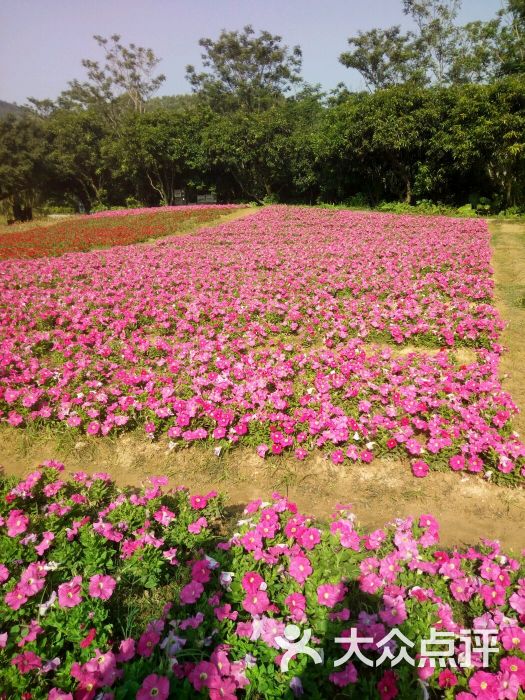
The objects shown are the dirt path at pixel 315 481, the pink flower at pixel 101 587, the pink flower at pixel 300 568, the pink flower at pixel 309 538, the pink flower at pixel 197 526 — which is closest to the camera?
the pink flower at pixel 101 587

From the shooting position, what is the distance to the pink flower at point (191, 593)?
2578mm

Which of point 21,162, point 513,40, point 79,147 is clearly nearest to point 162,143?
point 79,147

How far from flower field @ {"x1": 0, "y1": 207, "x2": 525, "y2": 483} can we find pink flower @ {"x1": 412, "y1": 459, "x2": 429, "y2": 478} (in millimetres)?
16

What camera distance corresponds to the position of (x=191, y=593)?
261 centimetres

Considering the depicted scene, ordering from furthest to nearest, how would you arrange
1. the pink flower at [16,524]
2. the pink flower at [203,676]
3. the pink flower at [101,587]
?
the pink flower at [16,524] < the pink flower at [101,587] < the pink flower at [203,676]

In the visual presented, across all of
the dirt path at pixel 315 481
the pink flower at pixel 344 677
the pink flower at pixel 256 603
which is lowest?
the dirt path at pixel 315 481

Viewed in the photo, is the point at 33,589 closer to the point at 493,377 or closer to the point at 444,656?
the point at 444,656

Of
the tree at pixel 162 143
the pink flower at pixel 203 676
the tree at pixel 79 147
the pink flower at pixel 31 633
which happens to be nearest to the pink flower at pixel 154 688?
the pink flower at pixel 203 676

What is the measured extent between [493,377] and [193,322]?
531cm

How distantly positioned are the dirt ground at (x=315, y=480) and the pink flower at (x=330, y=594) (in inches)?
45.3

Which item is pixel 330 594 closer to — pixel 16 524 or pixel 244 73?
pixel 16 524

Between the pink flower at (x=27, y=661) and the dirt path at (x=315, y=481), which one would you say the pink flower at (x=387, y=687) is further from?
the pink flower at (x=27, y=661)

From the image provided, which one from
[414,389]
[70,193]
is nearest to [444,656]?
[414,389]

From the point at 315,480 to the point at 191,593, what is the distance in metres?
1.91
